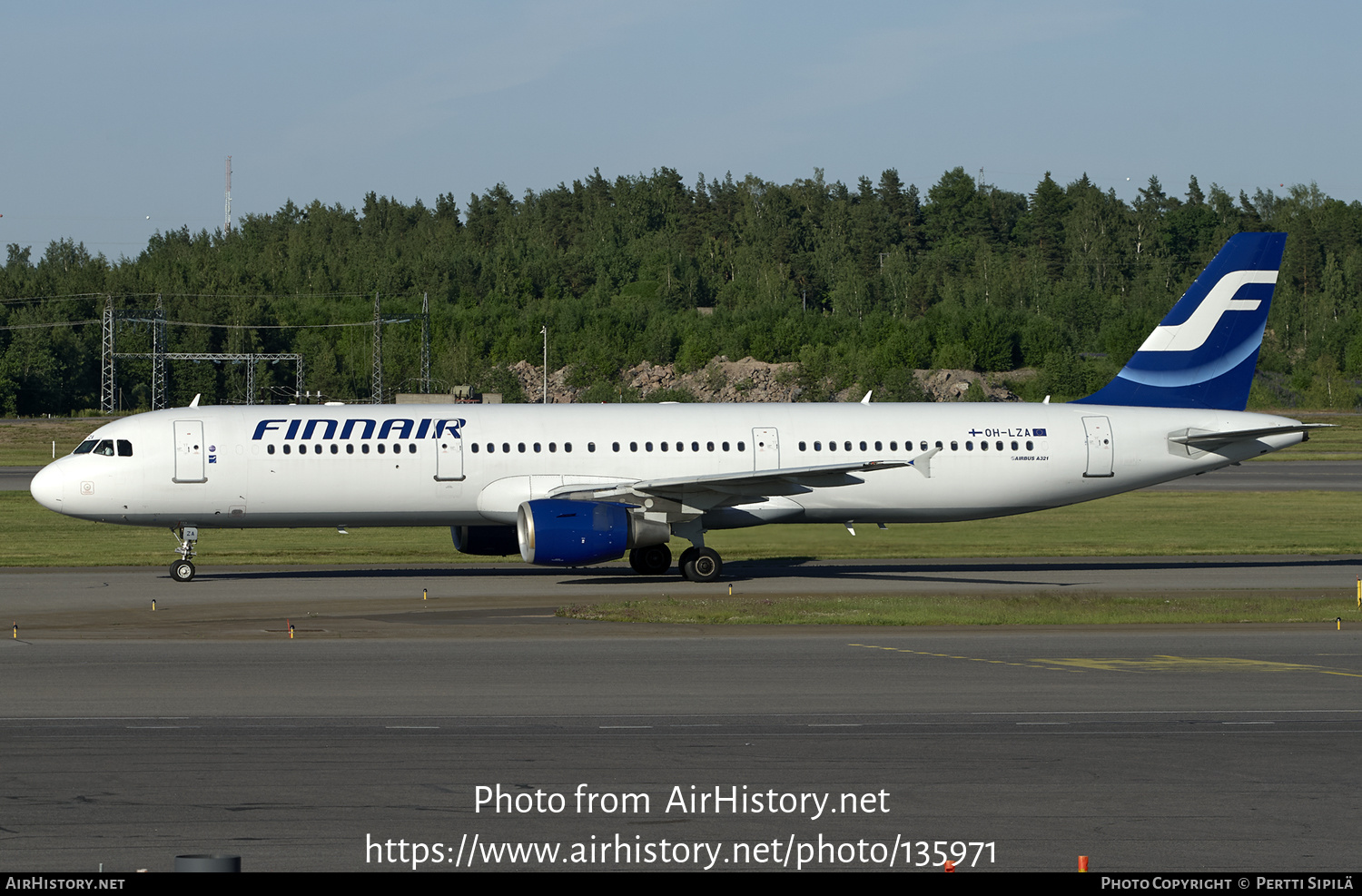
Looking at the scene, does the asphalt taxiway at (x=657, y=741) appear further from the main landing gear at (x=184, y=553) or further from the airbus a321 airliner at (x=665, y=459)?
the airbus a321 airliner at (x=665, y=459)

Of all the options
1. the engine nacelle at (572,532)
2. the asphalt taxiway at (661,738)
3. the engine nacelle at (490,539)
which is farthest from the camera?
the engine nacelle at (490,539)

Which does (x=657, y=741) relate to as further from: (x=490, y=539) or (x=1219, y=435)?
(x=1219, y=435)

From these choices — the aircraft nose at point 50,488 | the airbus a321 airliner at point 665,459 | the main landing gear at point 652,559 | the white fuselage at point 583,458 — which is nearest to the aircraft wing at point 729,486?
the airbus a321 airliner at point 665,459

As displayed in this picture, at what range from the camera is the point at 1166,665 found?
63.8ft

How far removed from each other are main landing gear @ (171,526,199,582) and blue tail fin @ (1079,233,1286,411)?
21.4 meters

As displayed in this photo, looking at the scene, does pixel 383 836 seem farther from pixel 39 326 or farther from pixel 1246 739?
pixel 39 326

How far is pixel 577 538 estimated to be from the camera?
96.2 feet

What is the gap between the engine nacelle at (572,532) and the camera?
2923cm

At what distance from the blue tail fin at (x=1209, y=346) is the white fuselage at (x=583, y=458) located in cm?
96

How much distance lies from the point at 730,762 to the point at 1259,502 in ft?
138

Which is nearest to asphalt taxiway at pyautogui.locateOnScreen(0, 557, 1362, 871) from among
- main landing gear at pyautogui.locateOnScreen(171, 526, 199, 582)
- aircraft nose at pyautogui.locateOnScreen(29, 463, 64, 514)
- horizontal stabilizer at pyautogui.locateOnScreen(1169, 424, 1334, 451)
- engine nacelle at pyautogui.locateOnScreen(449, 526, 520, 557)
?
main landing gear at pyautogui.locateOnScreen(171, 526, 199, 582)

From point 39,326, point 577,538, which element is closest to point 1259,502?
point 577,538

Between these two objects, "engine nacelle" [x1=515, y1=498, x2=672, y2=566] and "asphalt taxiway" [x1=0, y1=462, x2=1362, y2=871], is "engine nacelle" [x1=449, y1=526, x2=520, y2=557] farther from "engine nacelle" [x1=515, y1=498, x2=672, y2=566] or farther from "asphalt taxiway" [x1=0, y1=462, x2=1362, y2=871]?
"asphalt taxiway" [x1=0, y1=462, x2=1362, y2=871]

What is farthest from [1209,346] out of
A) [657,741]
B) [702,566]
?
[657,741]
